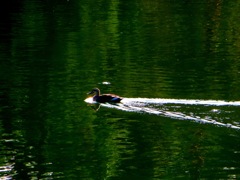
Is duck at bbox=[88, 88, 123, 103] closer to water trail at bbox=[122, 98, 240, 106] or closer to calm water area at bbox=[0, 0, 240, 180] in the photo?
calm water area at bbox=[0, 0, 240, 180]

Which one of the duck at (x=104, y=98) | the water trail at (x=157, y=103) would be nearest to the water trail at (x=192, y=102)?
the water trail at (x=157, y=103)

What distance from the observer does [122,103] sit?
→ 26750mm

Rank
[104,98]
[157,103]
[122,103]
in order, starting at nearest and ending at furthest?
[157,103] → [122,103] → [104,98]

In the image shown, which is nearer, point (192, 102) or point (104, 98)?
point (192, 102)

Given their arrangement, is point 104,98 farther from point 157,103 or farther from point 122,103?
point 157,103

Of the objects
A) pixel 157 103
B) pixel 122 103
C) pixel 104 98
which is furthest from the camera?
pixel 104 98

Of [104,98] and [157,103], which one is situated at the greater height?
[157,103]

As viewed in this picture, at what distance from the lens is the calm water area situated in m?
20.5

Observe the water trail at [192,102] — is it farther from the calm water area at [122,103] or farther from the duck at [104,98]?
the duck at [104,98]

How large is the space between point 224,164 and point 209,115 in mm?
3934

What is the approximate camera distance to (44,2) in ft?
233

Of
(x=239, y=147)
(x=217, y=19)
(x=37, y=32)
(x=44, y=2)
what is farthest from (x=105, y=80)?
(x=44, y=2)

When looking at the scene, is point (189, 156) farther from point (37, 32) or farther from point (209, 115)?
point (37, 32)

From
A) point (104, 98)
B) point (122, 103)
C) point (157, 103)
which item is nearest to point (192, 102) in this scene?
point (157, 103)
